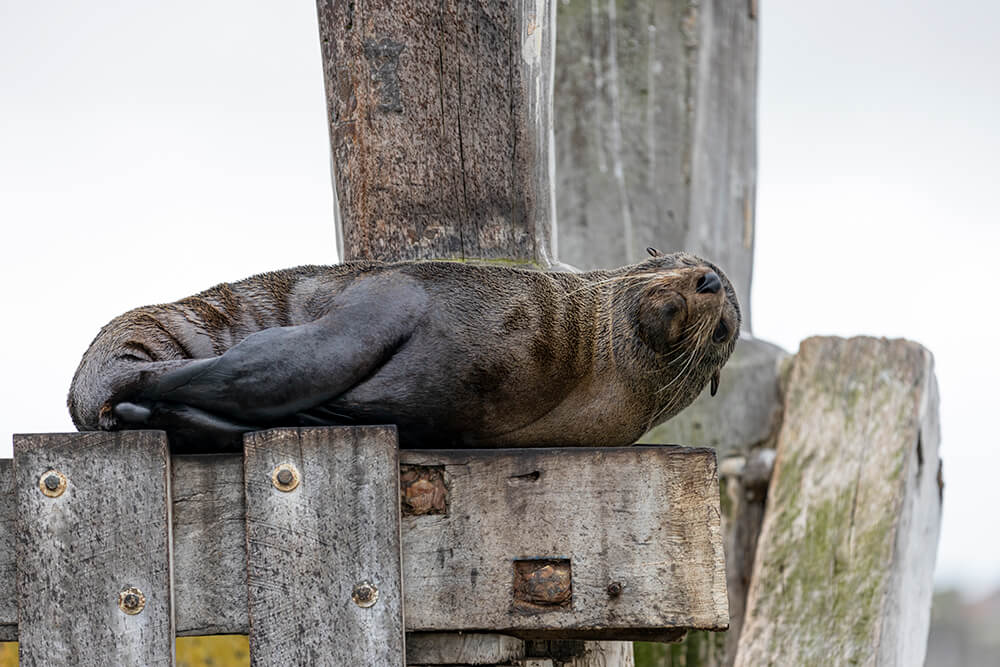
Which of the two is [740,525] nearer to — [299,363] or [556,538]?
[556,538]

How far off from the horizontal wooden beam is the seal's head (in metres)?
0.43

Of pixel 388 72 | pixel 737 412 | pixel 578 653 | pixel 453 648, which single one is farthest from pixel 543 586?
pixel 737 412

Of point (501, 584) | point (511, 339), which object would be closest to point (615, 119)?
point (511, 339)

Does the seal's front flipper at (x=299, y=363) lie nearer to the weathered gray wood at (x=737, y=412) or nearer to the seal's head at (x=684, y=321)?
the seal's head at (x=684, y=321)

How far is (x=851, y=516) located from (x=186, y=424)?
2.93 meters

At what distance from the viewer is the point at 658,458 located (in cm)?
286

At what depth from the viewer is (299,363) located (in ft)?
9.46

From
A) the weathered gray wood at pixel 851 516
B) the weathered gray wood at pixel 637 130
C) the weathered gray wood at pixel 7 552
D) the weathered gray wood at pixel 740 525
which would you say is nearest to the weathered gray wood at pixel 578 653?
the weathered gray wood at pixel 7 552

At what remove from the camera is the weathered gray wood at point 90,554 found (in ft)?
8.62

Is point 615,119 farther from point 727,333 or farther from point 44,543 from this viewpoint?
point 44,543

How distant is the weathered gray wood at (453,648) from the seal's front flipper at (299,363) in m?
0.54

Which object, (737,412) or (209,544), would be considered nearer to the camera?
(209,544)

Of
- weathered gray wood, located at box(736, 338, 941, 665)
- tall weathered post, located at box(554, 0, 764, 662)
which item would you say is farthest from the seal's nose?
tall weathered post, located at box(554, 0, 764, 662)

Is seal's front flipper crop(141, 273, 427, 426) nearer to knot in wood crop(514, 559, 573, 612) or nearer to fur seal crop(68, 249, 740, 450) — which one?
fur seal crop(68, 249, 740, 450)
